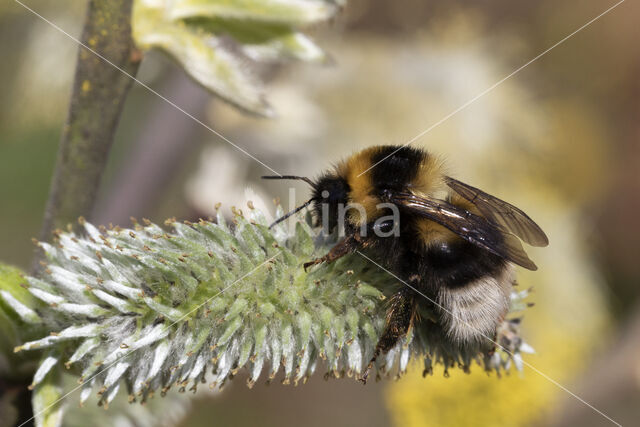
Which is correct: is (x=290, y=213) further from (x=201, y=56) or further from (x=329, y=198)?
(x=201, y=56)

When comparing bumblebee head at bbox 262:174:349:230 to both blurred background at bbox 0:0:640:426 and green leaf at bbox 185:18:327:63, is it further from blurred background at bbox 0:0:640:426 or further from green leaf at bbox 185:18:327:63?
blurred background at bbox 0:0:640:426

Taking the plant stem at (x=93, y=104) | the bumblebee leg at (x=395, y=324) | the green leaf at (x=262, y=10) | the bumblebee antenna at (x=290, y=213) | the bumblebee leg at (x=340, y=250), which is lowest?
the bumblebee leg at (x=395, y=324)

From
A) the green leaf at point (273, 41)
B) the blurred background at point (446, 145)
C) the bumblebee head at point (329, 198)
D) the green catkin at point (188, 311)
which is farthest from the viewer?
the blurred background at point (446, 145)

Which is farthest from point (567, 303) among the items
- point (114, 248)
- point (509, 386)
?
point (114, 248)

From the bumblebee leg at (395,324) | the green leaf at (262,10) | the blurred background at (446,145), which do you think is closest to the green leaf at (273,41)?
the green leaf at (262,10)

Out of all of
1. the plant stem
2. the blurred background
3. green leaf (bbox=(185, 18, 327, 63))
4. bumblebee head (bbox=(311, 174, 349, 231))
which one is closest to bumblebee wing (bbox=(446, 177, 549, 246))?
bumblebee head (bbox=(311, 174, 349, 231))

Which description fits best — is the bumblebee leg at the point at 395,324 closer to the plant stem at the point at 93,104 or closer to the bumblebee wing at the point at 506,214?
the bumblebee wing at the point at 506,214

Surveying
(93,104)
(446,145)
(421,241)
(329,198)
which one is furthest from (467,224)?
(446,145)
